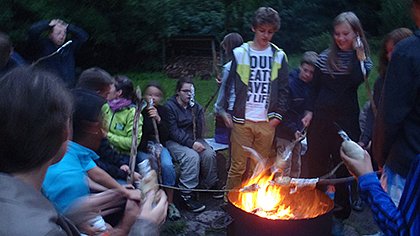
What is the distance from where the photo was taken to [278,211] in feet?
15.5

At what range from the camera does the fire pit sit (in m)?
4.33

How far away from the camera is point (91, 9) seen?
40.8ft

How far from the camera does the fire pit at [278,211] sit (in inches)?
171

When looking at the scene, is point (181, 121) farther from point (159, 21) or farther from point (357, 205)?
point (159, 21)

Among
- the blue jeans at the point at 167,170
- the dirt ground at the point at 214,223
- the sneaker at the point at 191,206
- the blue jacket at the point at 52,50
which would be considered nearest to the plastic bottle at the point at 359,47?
the dirt ground at the point at 214,223

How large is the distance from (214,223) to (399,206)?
3.70 meters

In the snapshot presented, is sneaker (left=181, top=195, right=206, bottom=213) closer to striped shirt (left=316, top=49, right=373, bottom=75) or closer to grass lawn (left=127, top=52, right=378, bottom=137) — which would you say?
striped shirt (left=316, top=49, right=373, bottom=75)

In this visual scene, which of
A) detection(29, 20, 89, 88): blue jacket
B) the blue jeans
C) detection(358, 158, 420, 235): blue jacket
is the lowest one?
the blue jeans

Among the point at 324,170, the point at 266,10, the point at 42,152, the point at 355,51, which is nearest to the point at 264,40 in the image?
the point at 266,10

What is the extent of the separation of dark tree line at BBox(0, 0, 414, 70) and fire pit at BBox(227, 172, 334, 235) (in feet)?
25.3

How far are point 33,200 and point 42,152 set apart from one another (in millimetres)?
155

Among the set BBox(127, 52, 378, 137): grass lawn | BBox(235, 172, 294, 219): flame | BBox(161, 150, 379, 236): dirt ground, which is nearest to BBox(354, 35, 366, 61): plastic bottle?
BBox(235, 172, 294, 219): flame

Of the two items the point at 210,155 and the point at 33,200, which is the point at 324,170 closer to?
the point at 210,155

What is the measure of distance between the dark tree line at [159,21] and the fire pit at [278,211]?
7.70 meters
